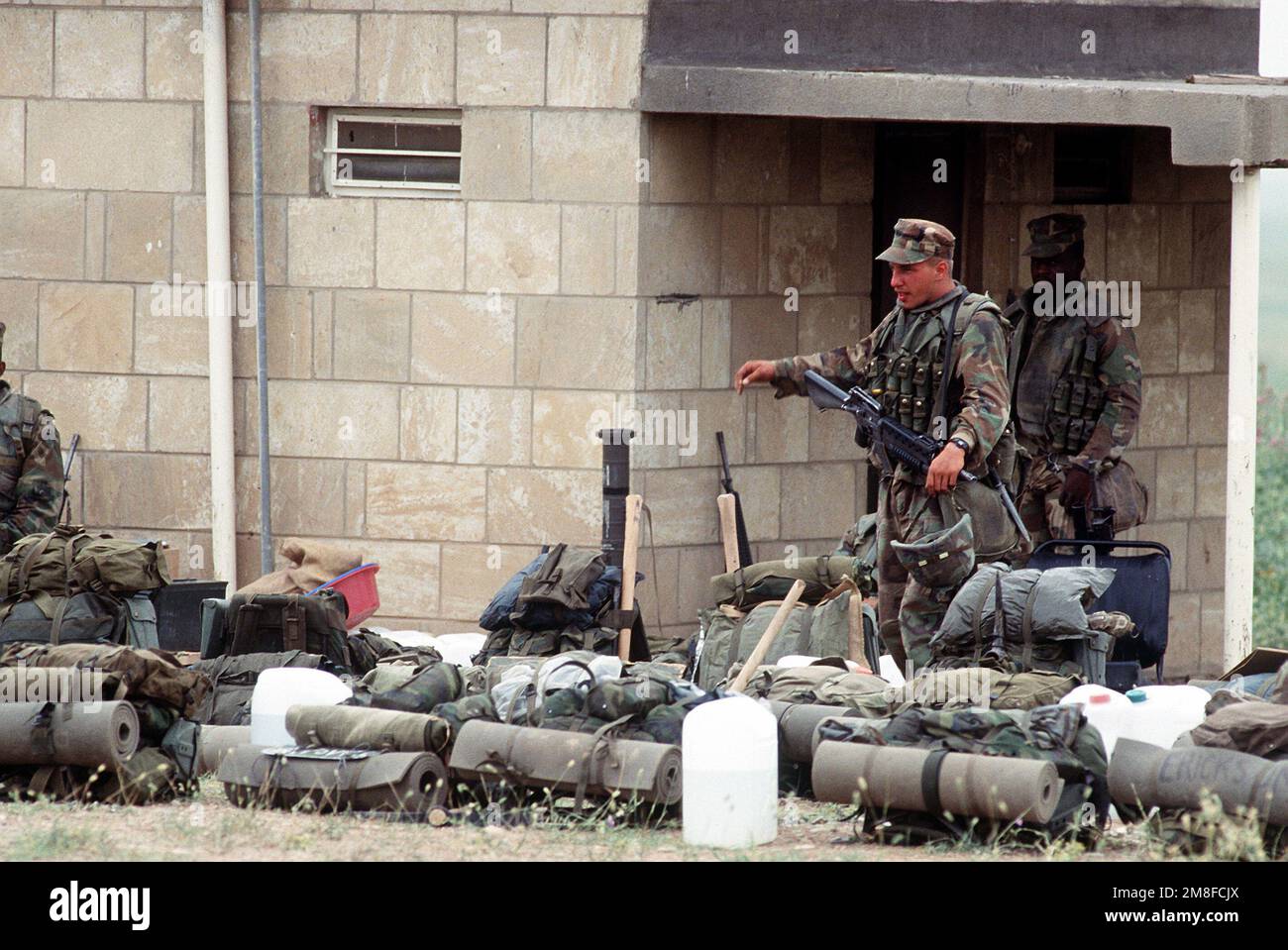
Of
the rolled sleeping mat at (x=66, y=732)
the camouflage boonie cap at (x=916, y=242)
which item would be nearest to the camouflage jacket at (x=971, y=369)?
the camouflage boonie cap at (x=916, y=242)

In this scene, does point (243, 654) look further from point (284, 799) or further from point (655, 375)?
point (655, 375)

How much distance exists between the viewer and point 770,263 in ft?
32.4

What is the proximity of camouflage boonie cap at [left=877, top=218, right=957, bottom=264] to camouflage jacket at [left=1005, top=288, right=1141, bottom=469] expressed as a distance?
1729 mm

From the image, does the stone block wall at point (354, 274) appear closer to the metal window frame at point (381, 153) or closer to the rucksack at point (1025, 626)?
the metal window frame at point (381, 153)

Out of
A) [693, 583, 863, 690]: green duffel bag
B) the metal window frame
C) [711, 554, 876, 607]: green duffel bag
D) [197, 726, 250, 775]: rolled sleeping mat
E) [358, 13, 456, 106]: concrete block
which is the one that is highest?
[358, 13, 456, 106]: concrete block

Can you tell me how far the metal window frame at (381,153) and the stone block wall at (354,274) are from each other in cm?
9

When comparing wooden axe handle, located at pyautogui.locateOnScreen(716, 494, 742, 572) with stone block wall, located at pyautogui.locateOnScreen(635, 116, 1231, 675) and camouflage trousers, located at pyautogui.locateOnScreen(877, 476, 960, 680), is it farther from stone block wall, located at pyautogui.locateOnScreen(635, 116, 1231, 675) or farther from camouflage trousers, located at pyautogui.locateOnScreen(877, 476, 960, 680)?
camouflage trousers, located at pyautogui.locateOnScreen(877, 476, 960, 680)

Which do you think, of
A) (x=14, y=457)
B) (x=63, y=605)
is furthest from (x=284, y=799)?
(x=14, y=457)

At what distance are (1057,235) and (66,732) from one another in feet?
17.2

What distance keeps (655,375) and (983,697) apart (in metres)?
3.41

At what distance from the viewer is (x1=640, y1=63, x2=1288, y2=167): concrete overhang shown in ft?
27.3

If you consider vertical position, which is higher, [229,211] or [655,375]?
[229,211]

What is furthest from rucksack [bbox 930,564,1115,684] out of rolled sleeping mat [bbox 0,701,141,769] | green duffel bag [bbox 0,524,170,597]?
green duffel bag [bbox 0,524,170,597]

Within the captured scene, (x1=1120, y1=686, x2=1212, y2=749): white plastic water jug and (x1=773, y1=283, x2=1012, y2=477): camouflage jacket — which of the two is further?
(x1=773, y1=283, x2=1012, y2=477): camouflage jacket
